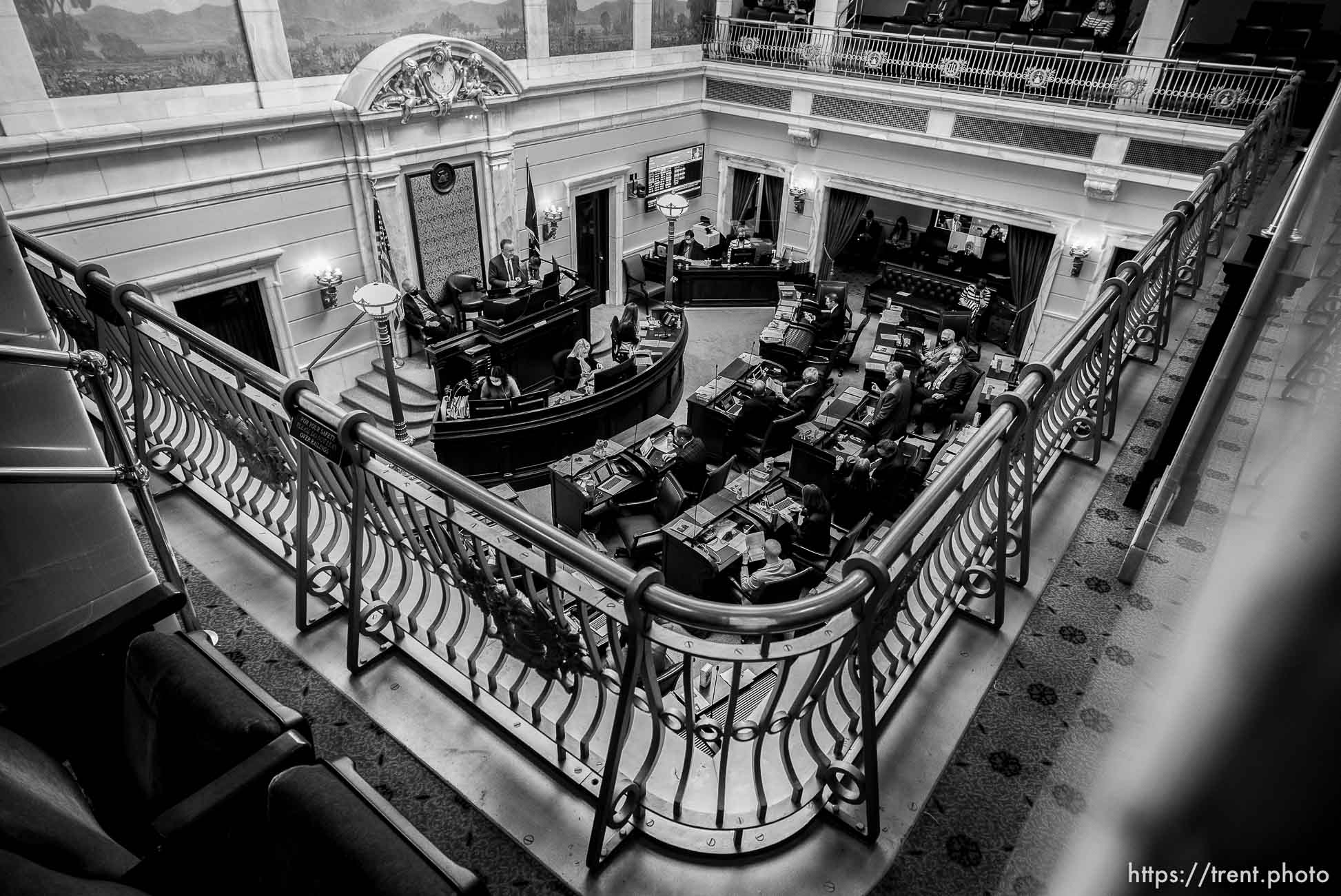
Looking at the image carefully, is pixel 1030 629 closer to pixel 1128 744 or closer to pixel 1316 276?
pixel 1316 276

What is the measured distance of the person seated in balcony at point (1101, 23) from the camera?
13.2 m

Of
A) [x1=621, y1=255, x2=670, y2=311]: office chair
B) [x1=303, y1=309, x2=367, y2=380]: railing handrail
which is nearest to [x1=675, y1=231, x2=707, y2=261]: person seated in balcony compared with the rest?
[x1=621, y1=255, x2=670, y2=311]: office chair

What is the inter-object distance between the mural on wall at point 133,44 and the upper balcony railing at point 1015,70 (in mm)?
10053

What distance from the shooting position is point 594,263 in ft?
53.5

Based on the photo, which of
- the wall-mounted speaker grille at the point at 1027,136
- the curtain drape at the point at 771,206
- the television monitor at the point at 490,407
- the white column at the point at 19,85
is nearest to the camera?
the white column at the point at 19,85

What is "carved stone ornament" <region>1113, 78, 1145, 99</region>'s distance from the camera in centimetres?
1181

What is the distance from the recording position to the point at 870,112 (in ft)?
47.3

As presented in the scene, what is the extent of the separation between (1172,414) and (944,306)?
1386cm

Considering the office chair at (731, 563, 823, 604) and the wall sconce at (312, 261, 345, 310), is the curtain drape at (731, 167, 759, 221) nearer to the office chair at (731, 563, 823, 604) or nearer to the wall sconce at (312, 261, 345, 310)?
the wall sconce at (312, 261, 345, 310)

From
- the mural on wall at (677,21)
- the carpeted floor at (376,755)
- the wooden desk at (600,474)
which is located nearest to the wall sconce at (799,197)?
the mural on wall at (677,21)

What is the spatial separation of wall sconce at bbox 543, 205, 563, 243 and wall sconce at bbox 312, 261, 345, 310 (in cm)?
432

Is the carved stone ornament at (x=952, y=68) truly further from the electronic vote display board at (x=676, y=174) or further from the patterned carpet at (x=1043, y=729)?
the patterned carpet at (x=1043, y=729)

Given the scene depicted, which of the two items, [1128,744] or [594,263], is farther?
[594,263]

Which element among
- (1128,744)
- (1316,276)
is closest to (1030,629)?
(1316,276)
